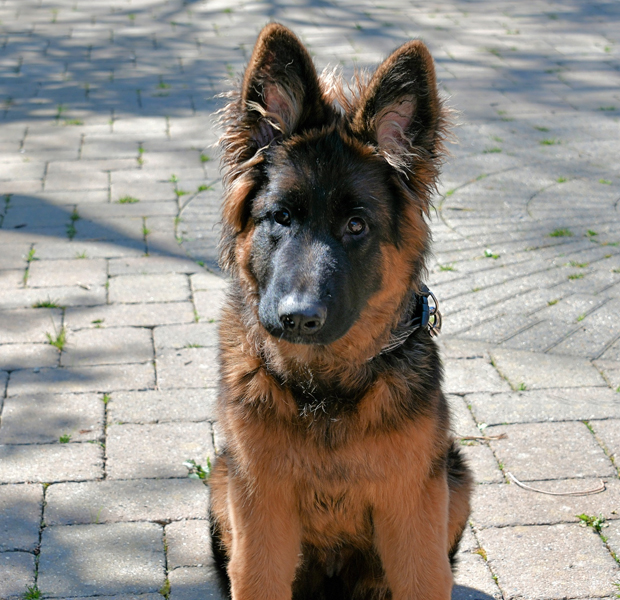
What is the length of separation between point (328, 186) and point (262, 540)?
139 cm

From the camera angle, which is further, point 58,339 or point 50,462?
point 58,339

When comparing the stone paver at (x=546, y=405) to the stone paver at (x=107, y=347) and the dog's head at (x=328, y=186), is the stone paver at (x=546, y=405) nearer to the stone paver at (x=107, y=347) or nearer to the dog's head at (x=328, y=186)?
the dog's head at (x=328, y=186)

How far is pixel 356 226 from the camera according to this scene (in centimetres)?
314

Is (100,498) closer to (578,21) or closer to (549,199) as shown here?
(549,199)

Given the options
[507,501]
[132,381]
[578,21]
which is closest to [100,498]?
→ [132,381]

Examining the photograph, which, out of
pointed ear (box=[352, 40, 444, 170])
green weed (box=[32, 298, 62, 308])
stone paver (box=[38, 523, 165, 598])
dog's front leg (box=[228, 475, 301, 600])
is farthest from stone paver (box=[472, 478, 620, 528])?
green weed (box=[32, 298, 62, 308])

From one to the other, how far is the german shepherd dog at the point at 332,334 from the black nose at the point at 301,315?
0.01 m

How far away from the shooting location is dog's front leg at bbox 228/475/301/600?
3.08 m

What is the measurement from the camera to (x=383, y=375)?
3242 millimetres

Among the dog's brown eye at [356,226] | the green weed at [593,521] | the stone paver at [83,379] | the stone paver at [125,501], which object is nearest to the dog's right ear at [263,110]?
the dog's brown eye at [356,226]

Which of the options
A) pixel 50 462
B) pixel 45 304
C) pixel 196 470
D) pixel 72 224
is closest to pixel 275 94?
pixel 196 470

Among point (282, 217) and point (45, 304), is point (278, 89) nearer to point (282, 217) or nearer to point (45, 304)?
point (282, 217)

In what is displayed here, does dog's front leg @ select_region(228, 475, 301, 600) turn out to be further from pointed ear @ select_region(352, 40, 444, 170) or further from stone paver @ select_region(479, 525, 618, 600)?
pointed ear @ select_region(352, 40, 444, 170)

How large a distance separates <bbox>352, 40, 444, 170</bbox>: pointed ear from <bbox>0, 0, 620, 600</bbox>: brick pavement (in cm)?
21
